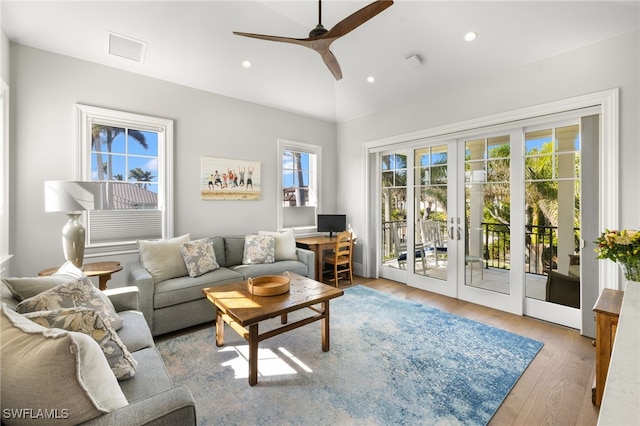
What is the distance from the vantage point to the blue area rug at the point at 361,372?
1.82m

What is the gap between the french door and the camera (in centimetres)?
310

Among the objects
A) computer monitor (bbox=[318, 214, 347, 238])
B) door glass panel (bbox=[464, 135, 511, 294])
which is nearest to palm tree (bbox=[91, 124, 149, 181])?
computer monitor (bbox=[318, 214, 347, 238])

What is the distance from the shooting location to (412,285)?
14.7 ft

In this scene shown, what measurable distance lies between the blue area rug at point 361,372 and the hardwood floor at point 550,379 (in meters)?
0.08

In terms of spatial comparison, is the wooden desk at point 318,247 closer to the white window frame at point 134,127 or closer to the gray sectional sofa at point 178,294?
the gray sectional sofa at point 178,294

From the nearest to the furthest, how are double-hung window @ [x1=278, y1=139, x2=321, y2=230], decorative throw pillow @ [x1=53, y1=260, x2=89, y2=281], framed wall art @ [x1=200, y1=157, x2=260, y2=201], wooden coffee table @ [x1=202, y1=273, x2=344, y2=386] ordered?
decorative throw pillow @ [x1=53, y1=260, x2=89, y2=281] → wooden coffee table @ [x1=202, y1=273, x2=344, y2=386] → framed wall art @ [x1=200, y1=157, x2=260, y2=201] → double-hung window @ [x1=278, y1=139, x2=321, y2=230]

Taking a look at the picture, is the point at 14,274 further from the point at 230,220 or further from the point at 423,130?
the point at 423,130

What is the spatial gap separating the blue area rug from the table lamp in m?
1.19

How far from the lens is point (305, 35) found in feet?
11.7

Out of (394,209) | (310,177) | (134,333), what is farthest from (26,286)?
(394,209)

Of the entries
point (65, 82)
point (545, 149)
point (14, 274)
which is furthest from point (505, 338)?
point (65, 82)

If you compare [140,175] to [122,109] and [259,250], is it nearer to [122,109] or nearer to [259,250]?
[122,109]

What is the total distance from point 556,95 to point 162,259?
14.9 ft

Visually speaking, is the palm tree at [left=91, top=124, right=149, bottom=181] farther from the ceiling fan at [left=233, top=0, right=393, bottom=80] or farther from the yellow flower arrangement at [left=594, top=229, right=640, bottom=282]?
the yellow flower arrangement at [left=594, top=229, right=640, bottom=282]
